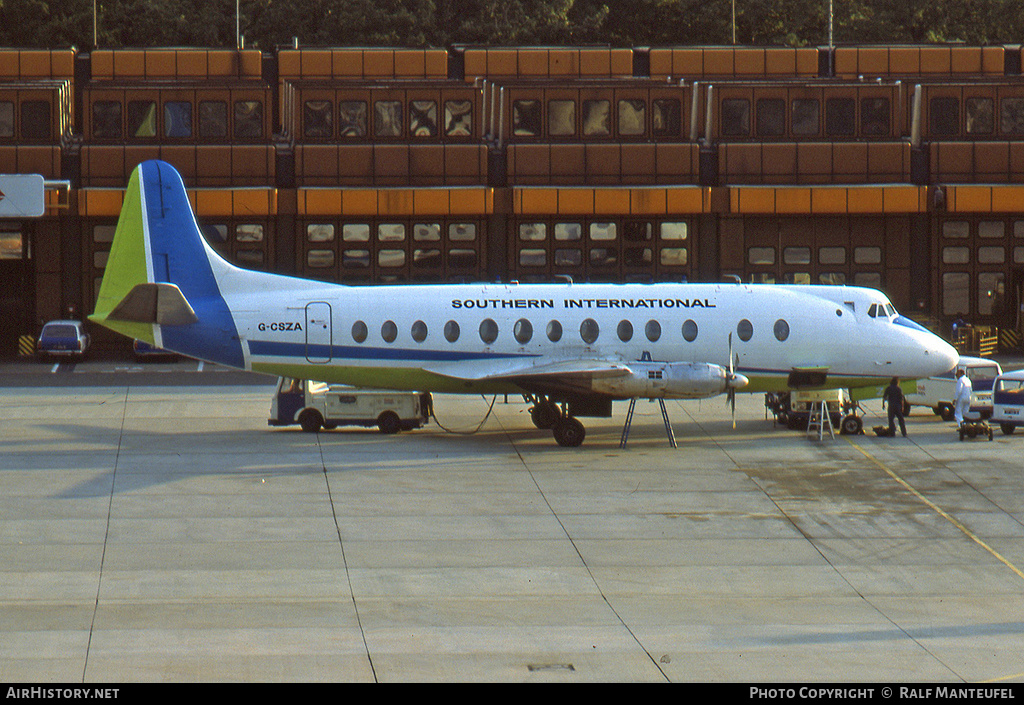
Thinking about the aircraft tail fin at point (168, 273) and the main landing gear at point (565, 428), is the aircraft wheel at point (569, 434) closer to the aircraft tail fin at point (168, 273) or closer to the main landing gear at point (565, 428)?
the main landing gear at point (565, 428)

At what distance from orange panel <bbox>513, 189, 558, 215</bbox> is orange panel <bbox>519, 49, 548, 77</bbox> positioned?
26.5 feet

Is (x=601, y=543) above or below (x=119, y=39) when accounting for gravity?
below

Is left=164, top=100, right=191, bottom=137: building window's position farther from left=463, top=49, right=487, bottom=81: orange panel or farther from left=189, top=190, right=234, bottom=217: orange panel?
left=463, top=49, right=487, bottom=81: orange panel

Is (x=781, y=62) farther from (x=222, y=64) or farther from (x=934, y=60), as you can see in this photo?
(x=222, y=64)

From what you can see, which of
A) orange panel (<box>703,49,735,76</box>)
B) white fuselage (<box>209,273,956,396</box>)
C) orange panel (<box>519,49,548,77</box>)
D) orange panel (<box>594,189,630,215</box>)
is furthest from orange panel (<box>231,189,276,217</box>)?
white fuselage (<box>209,273,956,396</box>)

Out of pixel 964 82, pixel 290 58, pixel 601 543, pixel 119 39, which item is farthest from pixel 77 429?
pixel 119 39

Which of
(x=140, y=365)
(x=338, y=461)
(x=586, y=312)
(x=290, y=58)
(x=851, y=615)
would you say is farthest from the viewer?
(x=290, y=58)

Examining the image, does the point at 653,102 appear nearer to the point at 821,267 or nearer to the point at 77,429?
the point at 821,267

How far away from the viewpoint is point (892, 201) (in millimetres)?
57531

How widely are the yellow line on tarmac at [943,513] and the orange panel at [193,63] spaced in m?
41.5

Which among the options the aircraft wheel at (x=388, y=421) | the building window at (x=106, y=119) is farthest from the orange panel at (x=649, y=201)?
the aircraft wheel at (x=388, y=421)

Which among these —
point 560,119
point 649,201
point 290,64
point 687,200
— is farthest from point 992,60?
point 290,64

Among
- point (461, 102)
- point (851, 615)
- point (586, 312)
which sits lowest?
point (851, 615)

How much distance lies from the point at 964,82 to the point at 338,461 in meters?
41.0
